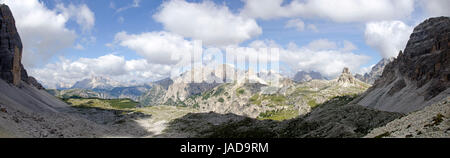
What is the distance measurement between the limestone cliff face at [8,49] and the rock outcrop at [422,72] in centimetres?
17612

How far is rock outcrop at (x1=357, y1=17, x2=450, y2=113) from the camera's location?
222 ft

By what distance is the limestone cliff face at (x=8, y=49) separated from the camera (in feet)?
421

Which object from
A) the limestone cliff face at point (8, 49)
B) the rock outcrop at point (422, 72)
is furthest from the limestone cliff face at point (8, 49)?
the rock outcrop at point (422, 72)

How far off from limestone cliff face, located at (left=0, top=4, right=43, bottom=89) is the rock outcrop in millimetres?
176119

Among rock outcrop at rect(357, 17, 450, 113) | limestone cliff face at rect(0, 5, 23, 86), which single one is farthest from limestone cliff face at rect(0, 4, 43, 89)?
rock outcrop at rect(357, 17, 450, 113)

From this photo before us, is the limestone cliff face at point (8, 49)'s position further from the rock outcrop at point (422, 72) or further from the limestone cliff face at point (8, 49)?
Result: the rock outcrop at point (422, 72)

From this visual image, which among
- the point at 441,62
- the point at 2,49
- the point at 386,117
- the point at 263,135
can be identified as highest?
the point at 2,49

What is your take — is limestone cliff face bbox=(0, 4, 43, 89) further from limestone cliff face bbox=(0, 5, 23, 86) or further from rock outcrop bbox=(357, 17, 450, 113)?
rock outcrop bbox=(357, 17, 450, 113)

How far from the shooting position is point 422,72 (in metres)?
81.2

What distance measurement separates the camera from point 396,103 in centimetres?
7469
